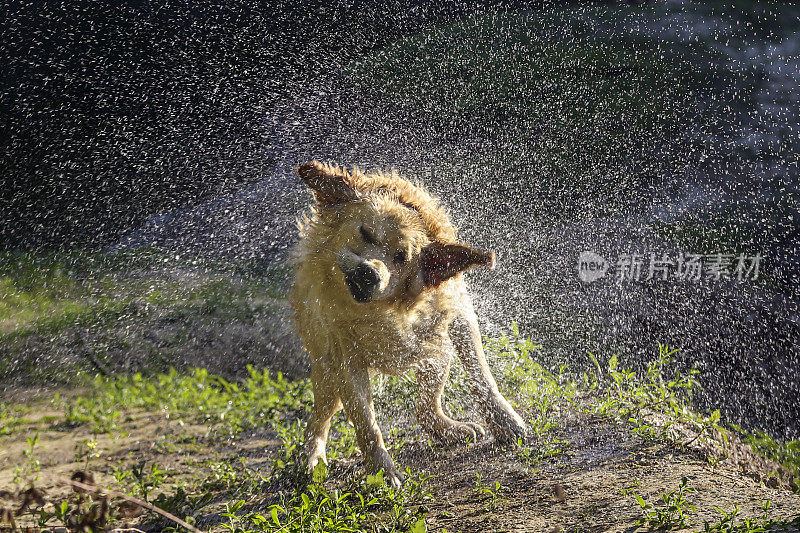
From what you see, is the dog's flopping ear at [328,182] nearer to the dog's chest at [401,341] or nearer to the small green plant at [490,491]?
the dog's chest at [401,341]

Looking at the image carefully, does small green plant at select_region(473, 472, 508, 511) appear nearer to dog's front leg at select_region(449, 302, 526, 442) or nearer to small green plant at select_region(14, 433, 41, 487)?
dog's front leg at select_region(449, 302, 526, 442)

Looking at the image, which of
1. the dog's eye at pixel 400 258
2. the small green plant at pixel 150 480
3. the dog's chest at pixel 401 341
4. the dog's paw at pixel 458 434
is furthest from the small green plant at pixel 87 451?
the dog's eye at pixel 400 258

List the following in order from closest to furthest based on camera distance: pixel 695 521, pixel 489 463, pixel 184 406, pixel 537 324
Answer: pixel 695 521 < pixel 489 463 < pixel 184 406 < pixel 537 324

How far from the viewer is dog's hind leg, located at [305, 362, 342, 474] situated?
11.3 feet

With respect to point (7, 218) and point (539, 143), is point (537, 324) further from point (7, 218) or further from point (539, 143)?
point (7, 218)

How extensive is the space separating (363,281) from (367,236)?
317mm

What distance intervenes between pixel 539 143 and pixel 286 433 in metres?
5.33

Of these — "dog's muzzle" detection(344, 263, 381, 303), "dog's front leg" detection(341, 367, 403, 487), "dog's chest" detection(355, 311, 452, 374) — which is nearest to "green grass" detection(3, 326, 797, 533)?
"dog's front leg" detection(341, 367, 403, 487)

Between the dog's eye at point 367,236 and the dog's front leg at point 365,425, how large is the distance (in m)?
0.67

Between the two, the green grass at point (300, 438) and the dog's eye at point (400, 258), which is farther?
the dog's eye at point (400, 258)

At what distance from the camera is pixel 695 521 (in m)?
2.49

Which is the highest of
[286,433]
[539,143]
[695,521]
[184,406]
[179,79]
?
[179,79]

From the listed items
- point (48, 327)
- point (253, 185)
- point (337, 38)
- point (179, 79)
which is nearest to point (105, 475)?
point (48, 327)

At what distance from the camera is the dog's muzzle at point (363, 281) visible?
284cm
